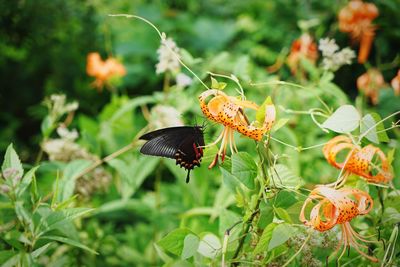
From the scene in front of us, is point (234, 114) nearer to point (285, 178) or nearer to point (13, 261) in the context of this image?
point (285, 178)

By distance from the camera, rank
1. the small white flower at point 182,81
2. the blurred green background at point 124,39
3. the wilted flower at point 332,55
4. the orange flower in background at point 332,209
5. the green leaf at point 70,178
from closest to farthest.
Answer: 1. the orange flower in background at point 332,209
2. the green leaf at point 70,178
3. the wilted flower at point 332,55
4. the small white flower at point 182,81
5. the blurred green background at point 124,39

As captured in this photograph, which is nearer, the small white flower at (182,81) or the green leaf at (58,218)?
the green leaf at (58,218)

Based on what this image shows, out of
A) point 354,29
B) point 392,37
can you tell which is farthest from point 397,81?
point 392,37

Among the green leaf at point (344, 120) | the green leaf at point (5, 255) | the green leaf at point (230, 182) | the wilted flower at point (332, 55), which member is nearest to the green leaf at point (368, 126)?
the green leaf at point (344, 120)

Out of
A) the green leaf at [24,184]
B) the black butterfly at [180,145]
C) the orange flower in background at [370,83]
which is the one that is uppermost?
the black butterfly at [180,145]

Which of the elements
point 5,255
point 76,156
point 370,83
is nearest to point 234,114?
point 5,255

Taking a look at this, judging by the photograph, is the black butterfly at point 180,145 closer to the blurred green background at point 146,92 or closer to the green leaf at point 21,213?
the blurred green background at point 146,92

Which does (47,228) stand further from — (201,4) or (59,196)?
(201,4)
